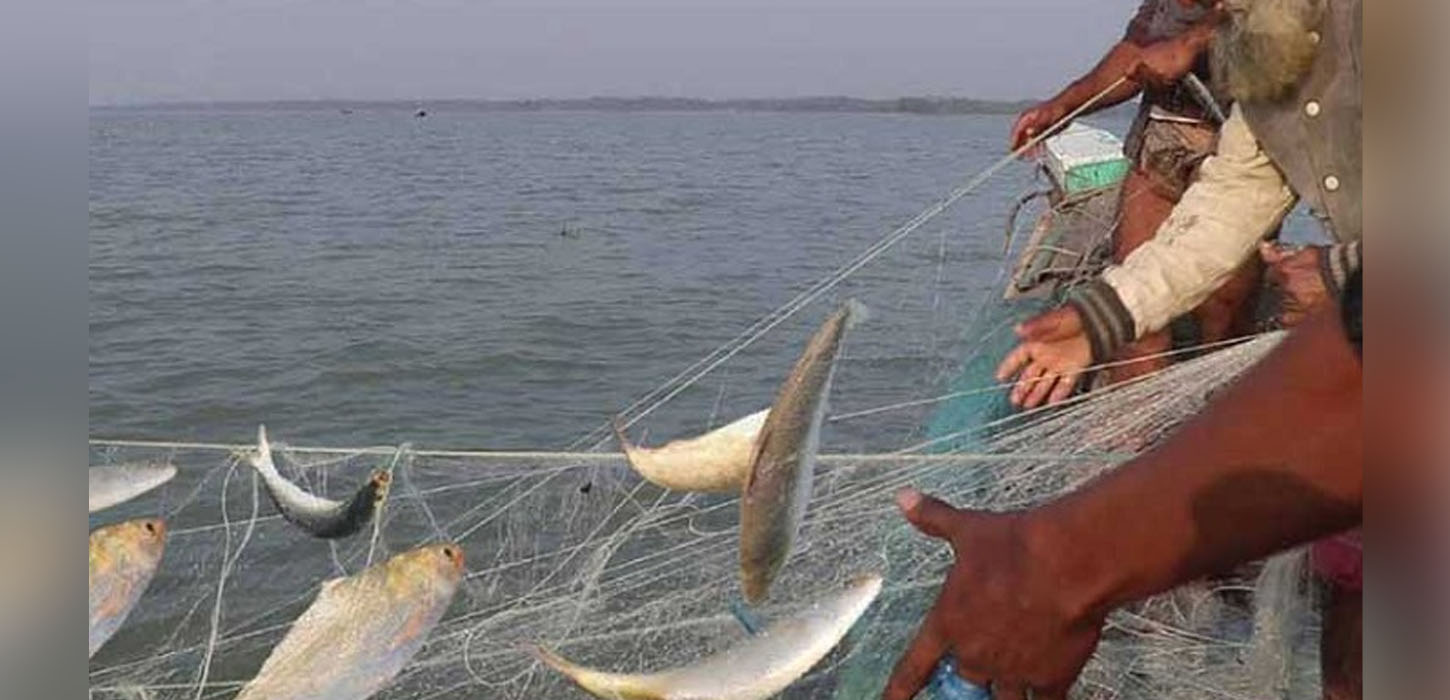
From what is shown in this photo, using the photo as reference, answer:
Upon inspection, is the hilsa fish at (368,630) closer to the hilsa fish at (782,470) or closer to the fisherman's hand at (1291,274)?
the hilsa fish at (782,470)

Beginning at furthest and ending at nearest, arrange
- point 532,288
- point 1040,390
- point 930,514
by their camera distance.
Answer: point 532,288 → point 1040,390 → point 930,514

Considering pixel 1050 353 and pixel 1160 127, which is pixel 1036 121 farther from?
pixel 1050 353

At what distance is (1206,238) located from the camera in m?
2.40

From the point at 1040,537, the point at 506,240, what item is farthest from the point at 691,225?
the point at 1040,537

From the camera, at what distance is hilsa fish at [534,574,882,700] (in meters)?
2.61

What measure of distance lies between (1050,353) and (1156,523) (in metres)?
1.06

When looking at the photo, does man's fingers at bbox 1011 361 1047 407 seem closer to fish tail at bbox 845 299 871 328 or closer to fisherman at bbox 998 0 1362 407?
fisherman at bbox 998 0 1362 407

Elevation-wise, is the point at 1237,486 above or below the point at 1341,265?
below

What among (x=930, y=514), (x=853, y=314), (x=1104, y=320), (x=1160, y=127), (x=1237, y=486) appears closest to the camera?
(x=1237, y=486)

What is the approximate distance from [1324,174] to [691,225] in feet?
28.1

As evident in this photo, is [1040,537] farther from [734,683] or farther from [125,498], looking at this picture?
[125,498]

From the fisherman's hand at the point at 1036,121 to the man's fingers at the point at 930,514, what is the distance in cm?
171
